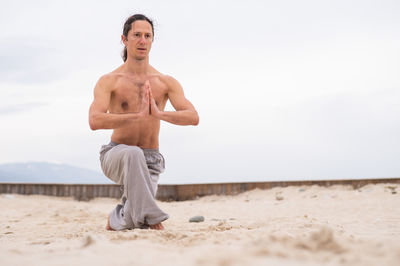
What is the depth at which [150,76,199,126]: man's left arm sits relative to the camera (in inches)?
124

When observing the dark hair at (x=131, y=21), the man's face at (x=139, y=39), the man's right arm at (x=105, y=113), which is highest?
the dark hair at (x=131, y=21)

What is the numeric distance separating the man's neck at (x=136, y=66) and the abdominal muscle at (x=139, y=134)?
479 mm

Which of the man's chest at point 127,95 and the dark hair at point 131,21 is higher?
the dark hair at point 131,21

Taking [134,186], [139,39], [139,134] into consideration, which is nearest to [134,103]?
[139,134]

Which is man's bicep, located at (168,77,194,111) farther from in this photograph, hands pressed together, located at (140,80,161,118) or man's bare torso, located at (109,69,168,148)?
hands pressed together, located at (140,80,161,118)

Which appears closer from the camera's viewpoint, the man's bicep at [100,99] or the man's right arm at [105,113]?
the man's right arm at [105,113]

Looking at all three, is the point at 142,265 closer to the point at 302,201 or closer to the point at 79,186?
the point at 302,201

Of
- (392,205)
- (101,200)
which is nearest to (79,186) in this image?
(101,200)

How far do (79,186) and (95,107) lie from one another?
622cm

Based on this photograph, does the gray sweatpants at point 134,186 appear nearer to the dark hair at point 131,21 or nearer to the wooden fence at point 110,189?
the dark hair at point 131,21

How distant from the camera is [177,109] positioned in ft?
11.6

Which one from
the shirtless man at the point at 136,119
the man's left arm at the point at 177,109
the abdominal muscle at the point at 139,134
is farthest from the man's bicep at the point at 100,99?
the man's left arm at the point at 177,109

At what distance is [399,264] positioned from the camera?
145 cm

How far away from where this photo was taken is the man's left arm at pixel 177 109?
10.3 ft
